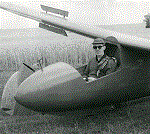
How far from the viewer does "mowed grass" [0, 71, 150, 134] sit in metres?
5.43

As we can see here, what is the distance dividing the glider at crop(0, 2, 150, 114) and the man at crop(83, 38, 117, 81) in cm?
23

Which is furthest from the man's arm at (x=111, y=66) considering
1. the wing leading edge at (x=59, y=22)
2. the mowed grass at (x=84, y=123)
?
the wing leading edge at (x=59, y=22)

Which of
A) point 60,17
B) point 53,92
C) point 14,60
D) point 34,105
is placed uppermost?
point 60,17

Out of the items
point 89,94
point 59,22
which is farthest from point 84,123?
point 59,22

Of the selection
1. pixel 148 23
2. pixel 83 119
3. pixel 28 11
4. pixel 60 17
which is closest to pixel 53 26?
pixel 60 17

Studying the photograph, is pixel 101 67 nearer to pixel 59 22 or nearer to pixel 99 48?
pixel 99 48

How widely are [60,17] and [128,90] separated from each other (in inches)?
196

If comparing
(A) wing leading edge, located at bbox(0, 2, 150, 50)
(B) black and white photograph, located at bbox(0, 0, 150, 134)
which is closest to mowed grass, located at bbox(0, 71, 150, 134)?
(B) black and white photograph, located at bbox(0, 0, 150, 134)

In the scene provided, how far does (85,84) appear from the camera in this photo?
5.04 metres

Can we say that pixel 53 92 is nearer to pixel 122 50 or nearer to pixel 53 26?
pixel 122 50

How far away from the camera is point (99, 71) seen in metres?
6.12

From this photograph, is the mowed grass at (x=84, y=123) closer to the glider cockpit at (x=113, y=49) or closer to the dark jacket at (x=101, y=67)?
the dark jacket at (x=101, y=67)

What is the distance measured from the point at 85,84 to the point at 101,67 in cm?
120

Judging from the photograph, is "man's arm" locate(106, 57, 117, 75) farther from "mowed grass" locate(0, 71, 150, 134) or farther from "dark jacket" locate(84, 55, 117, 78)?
"mowed grass" locate(0, 71, 150, 134)
